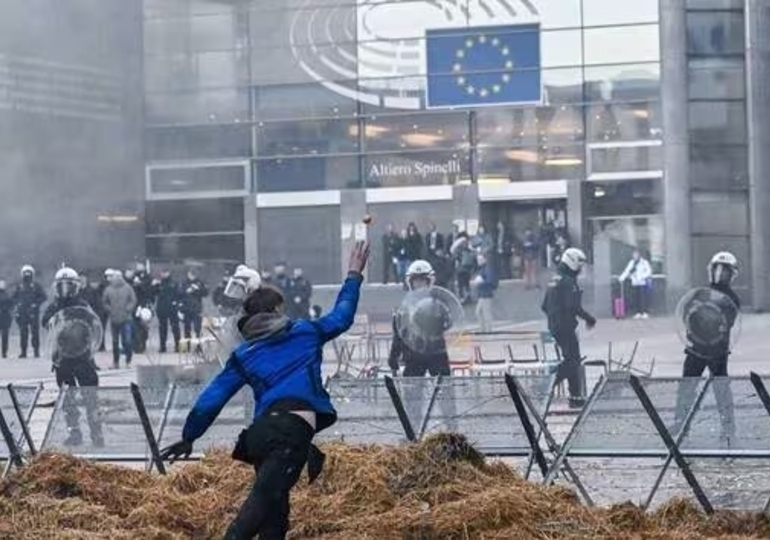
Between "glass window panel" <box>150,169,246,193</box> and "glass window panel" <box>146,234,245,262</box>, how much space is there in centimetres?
61

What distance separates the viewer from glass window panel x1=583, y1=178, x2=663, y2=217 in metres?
21.2

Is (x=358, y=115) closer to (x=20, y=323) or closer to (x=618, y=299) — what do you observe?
(x=618, y=299)

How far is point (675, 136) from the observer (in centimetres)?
2080

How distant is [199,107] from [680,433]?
15025 millimetres

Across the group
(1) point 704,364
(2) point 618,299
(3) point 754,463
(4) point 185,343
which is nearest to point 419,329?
(1) point 704,364

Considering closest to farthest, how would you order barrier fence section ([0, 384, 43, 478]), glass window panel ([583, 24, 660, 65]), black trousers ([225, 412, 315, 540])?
black trousers ([225, 412, 315, 540]) < barrier fence section ([0, 384, 43, 478]) < glass window panel ([583, 24, 660, 65])

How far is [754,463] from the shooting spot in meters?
6.68

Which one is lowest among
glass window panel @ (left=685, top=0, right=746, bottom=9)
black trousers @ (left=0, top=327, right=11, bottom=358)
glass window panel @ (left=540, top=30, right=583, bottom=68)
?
black trousers @ (left=0, top=327, right=11, bottom=358)

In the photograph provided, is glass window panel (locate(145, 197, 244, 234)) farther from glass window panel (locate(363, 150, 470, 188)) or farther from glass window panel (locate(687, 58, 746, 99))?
glass window panel (locate(687, 58, 746, 99))

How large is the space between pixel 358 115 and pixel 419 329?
13.4m

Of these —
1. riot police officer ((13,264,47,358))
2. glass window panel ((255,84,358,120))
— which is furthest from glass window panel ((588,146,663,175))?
riot police officer ((13,264,47,358))

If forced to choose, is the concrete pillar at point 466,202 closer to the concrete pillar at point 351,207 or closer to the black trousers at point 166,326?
the concrete pillar at point 351,207

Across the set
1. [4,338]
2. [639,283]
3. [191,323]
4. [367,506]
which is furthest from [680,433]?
[639,283]

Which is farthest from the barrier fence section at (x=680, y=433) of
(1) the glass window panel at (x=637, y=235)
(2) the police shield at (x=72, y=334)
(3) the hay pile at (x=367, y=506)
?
(1) the glass window panel at (x=637, y=235)
